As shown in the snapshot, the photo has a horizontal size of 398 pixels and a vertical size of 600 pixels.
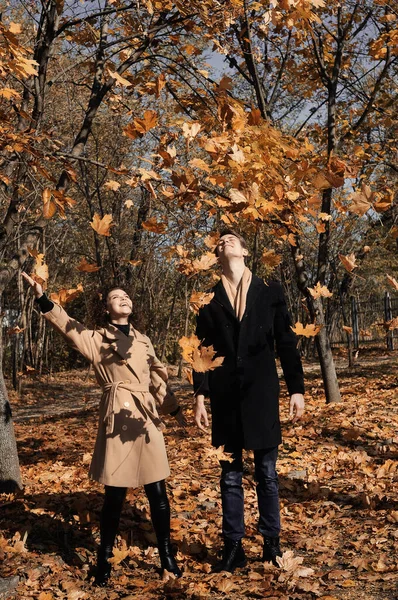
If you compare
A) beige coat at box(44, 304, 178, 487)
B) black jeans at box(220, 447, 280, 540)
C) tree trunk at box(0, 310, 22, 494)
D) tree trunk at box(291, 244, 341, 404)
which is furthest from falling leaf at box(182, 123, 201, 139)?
tree trunk at box(291, 244, 341, 404)

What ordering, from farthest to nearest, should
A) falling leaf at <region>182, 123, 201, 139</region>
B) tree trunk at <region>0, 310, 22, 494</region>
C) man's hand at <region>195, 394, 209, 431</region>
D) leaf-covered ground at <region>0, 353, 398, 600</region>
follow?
tree trunk at <region>0, 310, 22, 494</region> → falling leaf at <region>182, 123, 201, 139</region> → man's hand at <region>195, 394, 209, 431</region> → leaf-covered ground at <region>0, 353, 398, 600</region>

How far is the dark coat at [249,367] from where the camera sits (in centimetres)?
318

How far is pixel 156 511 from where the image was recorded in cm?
317

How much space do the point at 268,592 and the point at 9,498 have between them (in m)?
2.50

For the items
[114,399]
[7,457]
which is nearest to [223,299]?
[114,399]

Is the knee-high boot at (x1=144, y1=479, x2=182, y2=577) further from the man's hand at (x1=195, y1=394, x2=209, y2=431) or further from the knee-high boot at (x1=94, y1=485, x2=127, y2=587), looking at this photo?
the man's hand at (x1=195, y1=394, x2=209, y2=431)

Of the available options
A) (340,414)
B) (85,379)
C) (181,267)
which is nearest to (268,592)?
(340,414)

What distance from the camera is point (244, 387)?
10.5ft

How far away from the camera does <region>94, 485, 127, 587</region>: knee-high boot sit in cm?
319

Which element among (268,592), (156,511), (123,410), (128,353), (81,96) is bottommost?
(268,592)

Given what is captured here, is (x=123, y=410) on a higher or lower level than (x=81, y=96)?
lower

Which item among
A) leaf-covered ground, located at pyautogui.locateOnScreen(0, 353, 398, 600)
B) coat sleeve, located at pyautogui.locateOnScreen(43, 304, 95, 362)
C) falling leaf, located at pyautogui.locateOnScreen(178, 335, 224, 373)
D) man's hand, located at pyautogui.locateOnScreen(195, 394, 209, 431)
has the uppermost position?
coat sleeve, located at pyautogui.locateOnScreen(43, 304, 95, 362)

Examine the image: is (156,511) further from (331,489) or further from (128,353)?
(331,489)

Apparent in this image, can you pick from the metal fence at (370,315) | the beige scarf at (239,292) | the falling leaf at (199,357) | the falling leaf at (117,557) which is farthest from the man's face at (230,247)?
the metal fence at (370,315)
